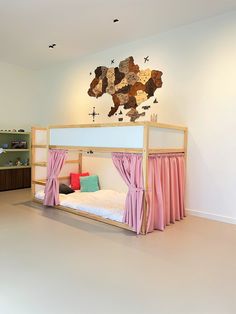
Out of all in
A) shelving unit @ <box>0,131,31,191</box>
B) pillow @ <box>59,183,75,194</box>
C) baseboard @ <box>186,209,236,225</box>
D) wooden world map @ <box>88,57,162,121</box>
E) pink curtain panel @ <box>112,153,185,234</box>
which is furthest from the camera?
shelving unit @ <box>0,131,31,191</box>

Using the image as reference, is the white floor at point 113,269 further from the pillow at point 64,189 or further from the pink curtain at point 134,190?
the pillow at point 64,189

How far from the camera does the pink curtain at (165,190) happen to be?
368 cm

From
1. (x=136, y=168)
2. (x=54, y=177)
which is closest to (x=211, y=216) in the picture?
(x=136, y=168)

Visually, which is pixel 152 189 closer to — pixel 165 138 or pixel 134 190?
pixel 134 190

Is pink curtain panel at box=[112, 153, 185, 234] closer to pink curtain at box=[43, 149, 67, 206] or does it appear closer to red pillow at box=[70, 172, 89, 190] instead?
pink curtain at box=[43, 149, 67, 206]

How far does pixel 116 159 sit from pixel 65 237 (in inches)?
53.0

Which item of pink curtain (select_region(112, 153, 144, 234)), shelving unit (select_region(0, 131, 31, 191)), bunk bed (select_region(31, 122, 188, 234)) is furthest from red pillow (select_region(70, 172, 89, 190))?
pink curtain (select_region(112, 153, 144, 234))

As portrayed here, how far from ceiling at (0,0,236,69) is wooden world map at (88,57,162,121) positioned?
0.54 m

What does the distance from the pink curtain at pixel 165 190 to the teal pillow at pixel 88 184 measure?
2085 millimetres

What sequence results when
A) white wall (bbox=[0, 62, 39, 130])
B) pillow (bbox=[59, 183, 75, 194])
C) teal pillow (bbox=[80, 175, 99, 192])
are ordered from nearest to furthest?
1. pillow (bbox=[59, 183, 75, 194])
2. teal pillow (bbox=[80, 175, 99, 192])
3. white wall (bbox=[0, 62, 39, 130])

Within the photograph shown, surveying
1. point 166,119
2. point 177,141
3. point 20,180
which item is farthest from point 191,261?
point 20,180

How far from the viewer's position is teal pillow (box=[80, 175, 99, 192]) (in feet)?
18.4

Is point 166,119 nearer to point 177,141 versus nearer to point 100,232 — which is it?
point 177,141

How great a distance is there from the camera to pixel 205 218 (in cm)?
430
